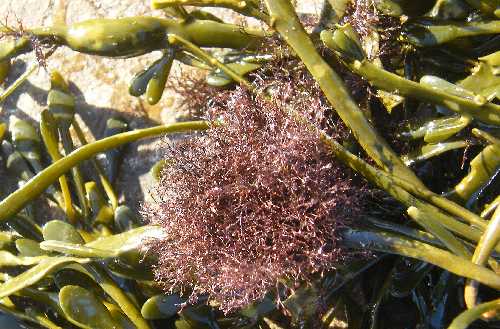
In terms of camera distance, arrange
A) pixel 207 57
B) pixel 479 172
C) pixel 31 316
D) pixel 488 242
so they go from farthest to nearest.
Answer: pixel 31 316
pixel 207 57
pixel 479 172
pixel 488 242

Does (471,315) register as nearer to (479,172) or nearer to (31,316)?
(479,172)

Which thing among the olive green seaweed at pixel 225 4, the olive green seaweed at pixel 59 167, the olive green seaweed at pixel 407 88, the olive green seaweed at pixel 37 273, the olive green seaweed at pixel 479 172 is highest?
the olive green seaweed at pixel 225 4

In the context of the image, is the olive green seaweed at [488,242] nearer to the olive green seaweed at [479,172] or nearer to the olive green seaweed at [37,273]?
the olive green seaweed at [479,172]

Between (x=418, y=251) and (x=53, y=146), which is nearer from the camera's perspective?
(x=418, y=251)

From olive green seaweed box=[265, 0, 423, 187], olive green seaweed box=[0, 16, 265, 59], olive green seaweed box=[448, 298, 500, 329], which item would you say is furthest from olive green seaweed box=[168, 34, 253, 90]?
olive green seaweed box=[448, 298, 500, 329]

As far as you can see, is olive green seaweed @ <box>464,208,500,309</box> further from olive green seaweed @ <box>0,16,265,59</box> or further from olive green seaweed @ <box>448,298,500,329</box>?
olive green seaweed @ <box>0,16,265,59</box>

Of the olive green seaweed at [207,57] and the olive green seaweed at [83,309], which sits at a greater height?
the olive green seaweed at [207,57]

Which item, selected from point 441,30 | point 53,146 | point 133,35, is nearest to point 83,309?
point 53,146

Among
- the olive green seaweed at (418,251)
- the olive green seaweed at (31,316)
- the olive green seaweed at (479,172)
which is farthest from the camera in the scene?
the olive green seaweed at (31,316)

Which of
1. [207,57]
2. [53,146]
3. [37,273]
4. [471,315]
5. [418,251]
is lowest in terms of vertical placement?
[471,315]

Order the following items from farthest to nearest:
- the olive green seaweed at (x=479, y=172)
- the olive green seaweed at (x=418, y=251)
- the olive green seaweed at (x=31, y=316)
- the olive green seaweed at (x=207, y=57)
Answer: the olive green seaweed at (x=31, y=316) → the olive green seaweed at (x=207, y=57) → the olive green seaweed at (x=479, y=172) → the olive green seaweed at (x=418, y=251)

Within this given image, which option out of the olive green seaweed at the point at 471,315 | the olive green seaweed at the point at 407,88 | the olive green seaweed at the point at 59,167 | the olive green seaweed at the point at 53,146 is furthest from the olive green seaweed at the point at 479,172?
the olive green seaweed at the point at 53,146
